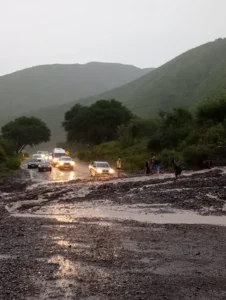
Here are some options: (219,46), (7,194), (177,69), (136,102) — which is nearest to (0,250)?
(7,194)

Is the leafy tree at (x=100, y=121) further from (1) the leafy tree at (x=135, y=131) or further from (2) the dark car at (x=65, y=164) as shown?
(2) the dark car at (x=65, y=164)

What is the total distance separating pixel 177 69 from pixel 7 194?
13754 centimetres

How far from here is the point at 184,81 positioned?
14750 cm

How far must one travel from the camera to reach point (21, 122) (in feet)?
376

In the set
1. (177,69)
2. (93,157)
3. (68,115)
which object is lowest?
(93,157)

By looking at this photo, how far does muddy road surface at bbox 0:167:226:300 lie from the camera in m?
8.97

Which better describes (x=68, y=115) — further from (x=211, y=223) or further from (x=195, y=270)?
(x=195, y=270)

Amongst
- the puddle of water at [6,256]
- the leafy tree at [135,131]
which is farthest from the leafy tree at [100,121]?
the puddle of water at [6,256]

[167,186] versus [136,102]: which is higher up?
[136,102]

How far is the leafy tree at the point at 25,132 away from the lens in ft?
353

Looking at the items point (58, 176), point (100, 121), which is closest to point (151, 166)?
point (58, 176)

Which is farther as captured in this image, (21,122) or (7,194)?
(21,122)

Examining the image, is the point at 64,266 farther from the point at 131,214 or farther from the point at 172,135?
the point at 172,135

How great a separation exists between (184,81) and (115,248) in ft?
455
